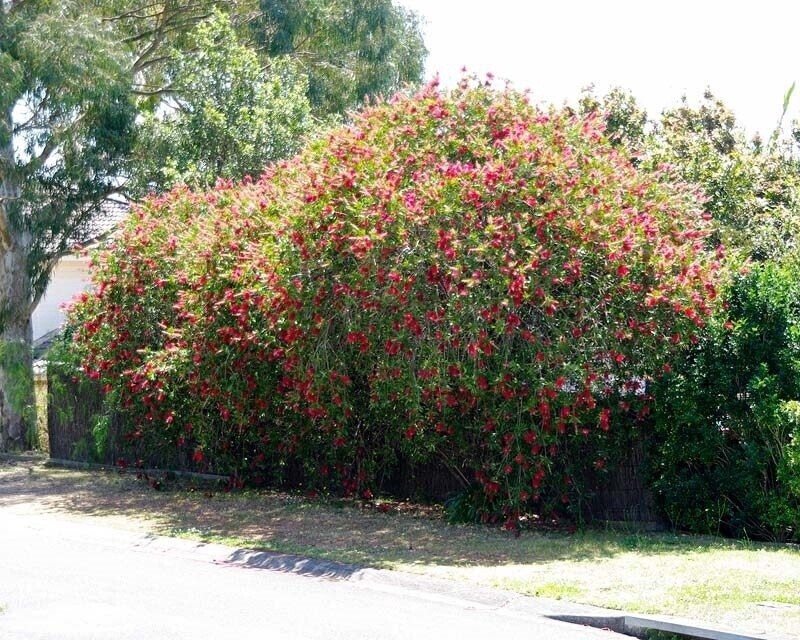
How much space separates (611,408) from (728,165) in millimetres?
6680

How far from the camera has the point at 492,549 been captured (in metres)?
10.9

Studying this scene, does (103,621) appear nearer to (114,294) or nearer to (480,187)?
(480,187)

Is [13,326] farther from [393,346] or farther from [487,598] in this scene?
[487,598]

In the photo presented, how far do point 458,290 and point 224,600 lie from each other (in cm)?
365

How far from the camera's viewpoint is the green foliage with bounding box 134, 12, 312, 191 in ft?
64.0

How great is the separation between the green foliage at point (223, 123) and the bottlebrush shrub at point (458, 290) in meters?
Answer: 5.93

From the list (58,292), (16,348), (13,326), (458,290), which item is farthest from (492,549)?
(58,292)

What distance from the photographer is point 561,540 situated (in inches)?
451

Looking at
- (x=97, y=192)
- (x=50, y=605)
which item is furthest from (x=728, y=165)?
(x=50, y=605)

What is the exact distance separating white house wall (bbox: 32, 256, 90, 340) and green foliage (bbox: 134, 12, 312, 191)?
42.9 ft

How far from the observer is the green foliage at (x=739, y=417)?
11125 mm

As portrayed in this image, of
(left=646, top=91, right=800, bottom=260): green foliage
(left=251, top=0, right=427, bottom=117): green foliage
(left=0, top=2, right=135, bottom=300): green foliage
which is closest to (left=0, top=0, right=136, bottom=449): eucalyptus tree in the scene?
(left=0, top=2, right=135, bottom=300): green foliage

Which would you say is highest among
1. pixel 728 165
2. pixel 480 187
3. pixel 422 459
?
pixel 728 165

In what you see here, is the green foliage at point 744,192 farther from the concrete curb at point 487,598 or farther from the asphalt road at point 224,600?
the asphalt road at point 224,600
